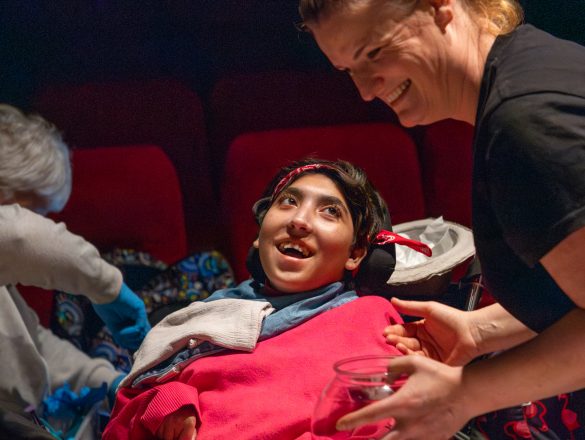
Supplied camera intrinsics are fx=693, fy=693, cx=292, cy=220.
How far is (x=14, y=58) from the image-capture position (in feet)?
7.81

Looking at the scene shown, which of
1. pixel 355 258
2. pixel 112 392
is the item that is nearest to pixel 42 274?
pixel 112 392

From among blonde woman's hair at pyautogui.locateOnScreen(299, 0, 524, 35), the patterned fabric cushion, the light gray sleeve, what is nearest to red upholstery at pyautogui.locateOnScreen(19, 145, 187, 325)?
the patterned fabric cushion

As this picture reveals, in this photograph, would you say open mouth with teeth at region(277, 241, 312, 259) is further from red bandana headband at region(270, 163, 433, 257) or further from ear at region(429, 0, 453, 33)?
ear at region(429, 0, 453, 33)

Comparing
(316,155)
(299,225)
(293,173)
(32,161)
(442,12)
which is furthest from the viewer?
(316,155)

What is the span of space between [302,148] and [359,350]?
38.7 inches

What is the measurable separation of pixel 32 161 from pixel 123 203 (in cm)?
35

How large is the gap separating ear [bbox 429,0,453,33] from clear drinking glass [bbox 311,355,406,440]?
0.50m

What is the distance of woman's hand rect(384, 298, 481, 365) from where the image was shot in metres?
1.21

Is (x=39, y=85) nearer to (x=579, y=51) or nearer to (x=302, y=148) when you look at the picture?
(x=302, y=148)

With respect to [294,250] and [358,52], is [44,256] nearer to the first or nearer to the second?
[294,250]

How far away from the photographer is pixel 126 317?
1856 mm

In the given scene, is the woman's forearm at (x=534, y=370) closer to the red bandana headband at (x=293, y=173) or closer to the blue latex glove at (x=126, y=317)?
the red bandana headband at (x=293, y=173)

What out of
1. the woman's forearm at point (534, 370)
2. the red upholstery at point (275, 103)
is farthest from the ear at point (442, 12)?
the red upholstery at point (275, 103)

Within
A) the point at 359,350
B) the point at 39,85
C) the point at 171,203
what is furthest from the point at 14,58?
the point at 359,350
